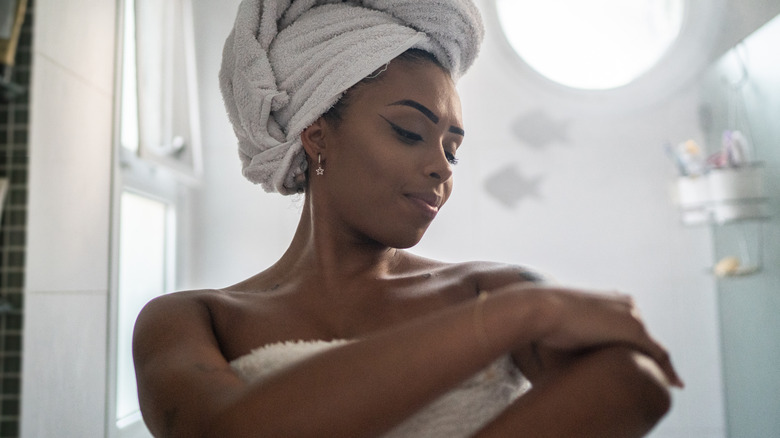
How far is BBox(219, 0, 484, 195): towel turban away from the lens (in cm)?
76

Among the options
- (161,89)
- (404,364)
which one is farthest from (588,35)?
(404,364)

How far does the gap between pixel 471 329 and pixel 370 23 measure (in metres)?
0.45

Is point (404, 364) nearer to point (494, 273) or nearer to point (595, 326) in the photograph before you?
point (595, 326)

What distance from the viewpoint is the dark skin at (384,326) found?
483 mm

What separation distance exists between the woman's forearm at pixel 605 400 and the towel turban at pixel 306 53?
1.41ft

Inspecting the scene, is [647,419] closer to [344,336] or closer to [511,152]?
[344,336]

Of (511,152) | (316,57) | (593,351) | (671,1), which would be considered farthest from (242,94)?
(671,1)

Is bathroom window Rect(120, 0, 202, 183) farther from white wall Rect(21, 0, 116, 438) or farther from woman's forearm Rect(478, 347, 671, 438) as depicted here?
woman's forearm Rect(478, 347, 671, 438)

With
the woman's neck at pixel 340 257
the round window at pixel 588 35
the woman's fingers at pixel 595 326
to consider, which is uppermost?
the round window at pixel 588 35

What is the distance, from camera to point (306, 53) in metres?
0.78

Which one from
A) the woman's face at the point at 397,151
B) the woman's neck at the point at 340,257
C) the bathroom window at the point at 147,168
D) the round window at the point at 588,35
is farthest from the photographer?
the round window at the point at 588,35

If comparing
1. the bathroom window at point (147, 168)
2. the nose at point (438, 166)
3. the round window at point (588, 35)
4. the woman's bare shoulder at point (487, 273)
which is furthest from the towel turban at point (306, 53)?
the round window at point (588, 35)

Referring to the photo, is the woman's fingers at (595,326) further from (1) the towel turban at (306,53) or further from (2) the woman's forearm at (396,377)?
(1) the towel turban at (306,53)

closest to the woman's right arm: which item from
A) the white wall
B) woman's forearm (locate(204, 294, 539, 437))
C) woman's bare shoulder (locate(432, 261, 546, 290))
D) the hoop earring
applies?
woman's forearm (locate(204, 294, 539, 437))
